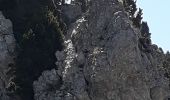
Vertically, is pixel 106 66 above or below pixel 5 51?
below

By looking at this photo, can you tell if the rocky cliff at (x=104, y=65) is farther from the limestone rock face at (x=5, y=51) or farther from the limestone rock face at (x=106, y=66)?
the limestone rock face at (x=5, y=51)

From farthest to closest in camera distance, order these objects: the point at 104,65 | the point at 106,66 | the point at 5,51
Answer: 1. the point at 5,51
2. the point at 104,65
3. the point at 106,66

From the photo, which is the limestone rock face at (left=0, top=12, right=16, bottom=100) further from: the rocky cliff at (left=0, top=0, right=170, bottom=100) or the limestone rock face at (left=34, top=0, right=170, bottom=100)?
the limestone rock face at (left=34, top=0, right=170, bottom=100)

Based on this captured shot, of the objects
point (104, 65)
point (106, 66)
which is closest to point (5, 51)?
point (104, 65)

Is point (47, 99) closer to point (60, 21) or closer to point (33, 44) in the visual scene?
point (33, 44)

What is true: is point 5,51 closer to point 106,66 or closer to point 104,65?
point 104,65

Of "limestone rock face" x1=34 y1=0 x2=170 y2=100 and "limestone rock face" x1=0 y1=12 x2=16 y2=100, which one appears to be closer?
"limestone rock face" x1=34 y1=0 x2=170 y2=100

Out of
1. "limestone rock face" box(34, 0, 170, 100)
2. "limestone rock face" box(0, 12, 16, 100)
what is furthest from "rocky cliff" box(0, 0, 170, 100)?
"limestone rock face" box(0, 12, 16, 100)
